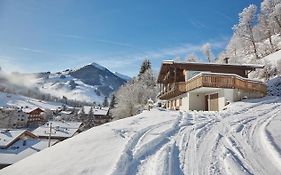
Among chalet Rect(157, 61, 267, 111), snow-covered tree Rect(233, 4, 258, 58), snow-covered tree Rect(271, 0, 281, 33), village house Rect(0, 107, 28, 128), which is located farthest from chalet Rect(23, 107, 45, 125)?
chalet Rect(157, 61, 267, 111)

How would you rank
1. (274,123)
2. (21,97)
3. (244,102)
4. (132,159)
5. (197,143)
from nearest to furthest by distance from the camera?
(132,159) → (197,143) → (274,123) → (244,102) → (21,97)

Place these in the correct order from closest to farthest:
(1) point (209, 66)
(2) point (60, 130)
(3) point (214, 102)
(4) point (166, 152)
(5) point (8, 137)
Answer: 1. (4) point (166, 152)
2. (3) point (214, 102)
3. (1) point (209, 66)
4. (5) point (8, 137)
5. (2) point (60, 130)

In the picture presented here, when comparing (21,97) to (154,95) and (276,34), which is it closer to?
(154,95)

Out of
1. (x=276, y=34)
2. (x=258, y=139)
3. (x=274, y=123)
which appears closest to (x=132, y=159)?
(x=258, y=139)

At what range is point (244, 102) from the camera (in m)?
26.6

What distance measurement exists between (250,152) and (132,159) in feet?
15.6

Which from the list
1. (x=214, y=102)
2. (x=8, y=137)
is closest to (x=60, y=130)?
(x=8, y=137)

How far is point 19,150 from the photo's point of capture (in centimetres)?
4788

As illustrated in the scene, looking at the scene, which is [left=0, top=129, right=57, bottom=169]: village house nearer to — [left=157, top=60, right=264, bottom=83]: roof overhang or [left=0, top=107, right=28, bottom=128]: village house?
[left=157, top=60, right=264, bottom=83]: roof overhang

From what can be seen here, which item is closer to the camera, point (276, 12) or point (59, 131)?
point (276, 12)

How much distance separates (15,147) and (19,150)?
8.71ft

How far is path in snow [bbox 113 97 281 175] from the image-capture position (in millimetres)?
9516

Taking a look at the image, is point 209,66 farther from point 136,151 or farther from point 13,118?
point 13,118

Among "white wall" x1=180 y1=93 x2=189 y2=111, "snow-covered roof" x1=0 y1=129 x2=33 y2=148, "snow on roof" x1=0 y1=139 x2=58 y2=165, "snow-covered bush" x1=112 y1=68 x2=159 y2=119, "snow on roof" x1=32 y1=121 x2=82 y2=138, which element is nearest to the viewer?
"white wall" x1=180 y1=93 x2=189 y2=111
